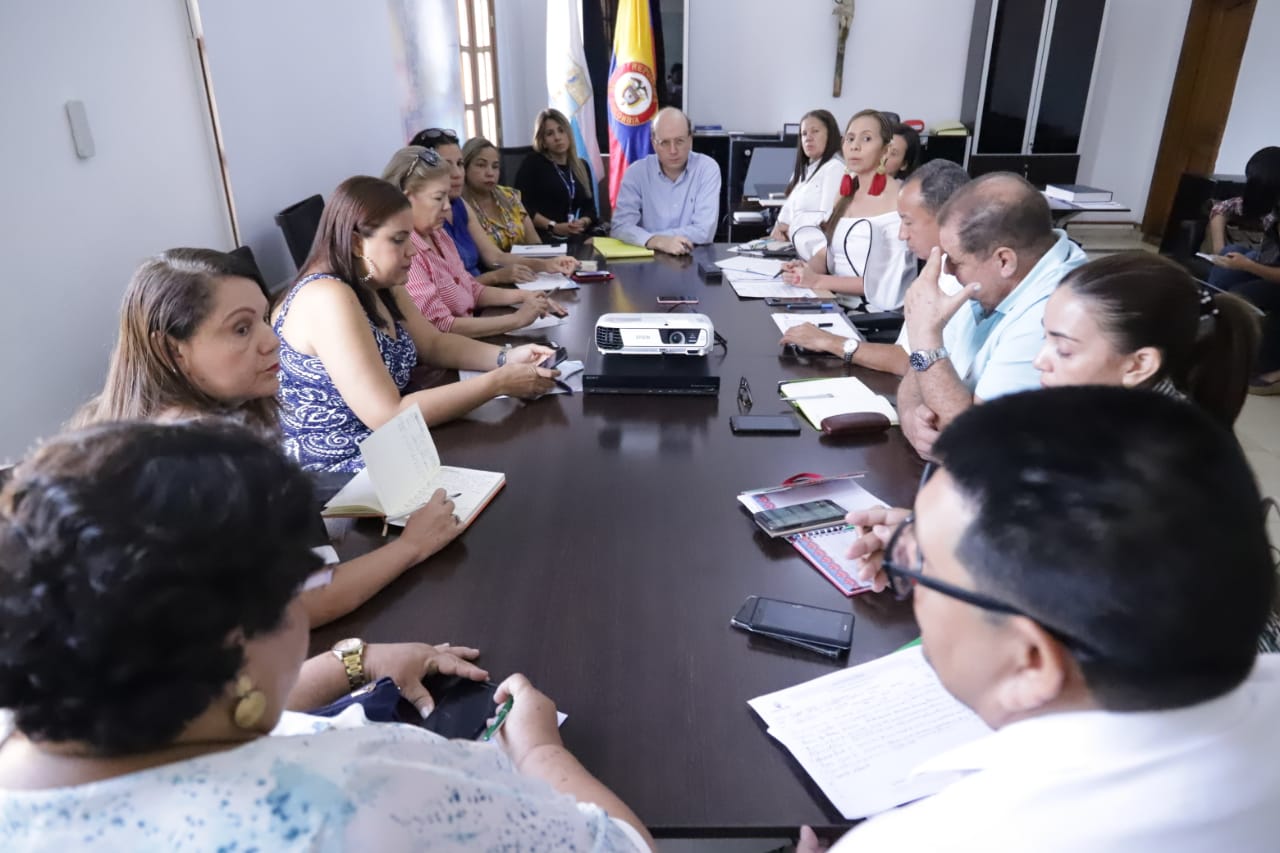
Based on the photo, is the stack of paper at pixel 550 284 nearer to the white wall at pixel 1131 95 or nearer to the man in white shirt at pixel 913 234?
the man in white shirt at pixel 913 234

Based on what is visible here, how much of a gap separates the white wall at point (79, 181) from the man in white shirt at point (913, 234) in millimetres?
1791

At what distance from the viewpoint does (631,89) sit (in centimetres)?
530

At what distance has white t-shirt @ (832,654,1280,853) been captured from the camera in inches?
21.8

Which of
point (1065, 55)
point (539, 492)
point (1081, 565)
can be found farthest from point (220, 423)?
point (1065, 55)

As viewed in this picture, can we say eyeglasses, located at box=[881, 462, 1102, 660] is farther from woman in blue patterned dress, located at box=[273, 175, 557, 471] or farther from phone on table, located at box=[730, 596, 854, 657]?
woman in blue patterned dress, located at box=[273, 175, 557, 471]

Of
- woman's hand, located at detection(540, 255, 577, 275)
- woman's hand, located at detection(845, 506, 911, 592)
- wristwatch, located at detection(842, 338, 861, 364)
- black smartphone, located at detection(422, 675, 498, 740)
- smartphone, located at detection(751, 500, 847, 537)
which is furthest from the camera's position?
woman's hand, located at detection(540, 255, 577, 275)

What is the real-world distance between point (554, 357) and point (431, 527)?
0.93 m

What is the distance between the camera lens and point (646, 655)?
1.10m

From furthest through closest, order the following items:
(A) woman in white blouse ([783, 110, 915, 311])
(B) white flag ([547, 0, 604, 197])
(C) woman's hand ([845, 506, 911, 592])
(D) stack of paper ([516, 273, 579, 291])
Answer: (B) white flag ([547, 0, 604, 197]), (D) stack of paper ([516, 273, 579, 291]), (A) woman in white blouse ([783, 110, 915, 311]), (C) woman's hand ([845, 506, 911, 592])

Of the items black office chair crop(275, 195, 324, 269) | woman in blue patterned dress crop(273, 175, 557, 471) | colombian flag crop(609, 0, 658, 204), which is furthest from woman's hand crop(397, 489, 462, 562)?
colombian flag crop(609, 0, 658, 204)

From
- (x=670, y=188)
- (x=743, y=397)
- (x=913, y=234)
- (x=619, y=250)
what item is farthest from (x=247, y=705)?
(x=670, y=188)

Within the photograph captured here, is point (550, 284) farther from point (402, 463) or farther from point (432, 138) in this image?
point (402, 463)

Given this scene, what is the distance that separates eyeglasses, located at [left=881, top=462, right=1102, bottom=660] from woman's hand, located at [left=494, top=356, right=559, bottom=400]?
129 centimetres

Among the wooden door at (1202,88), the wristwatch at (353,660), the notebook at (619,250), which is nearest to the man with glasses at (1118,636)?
the wristwatch at (353,660)
